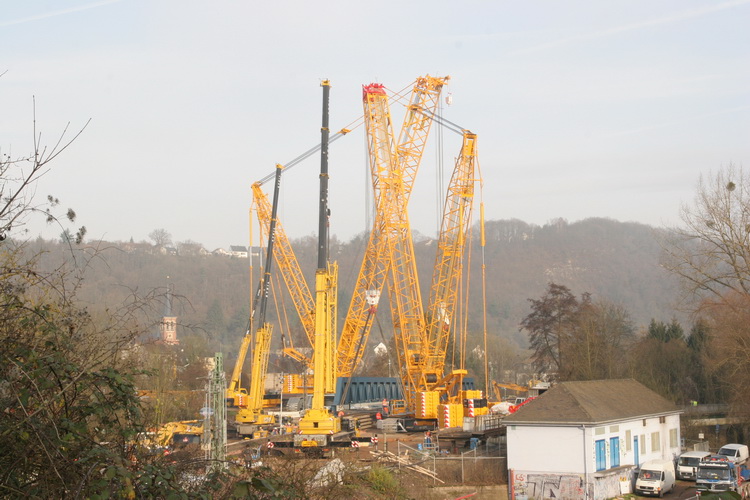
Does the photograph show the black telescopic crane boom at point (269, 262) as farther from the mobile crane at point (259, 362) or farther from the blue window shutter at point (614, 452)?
the blue window shutter at point (614, 452)

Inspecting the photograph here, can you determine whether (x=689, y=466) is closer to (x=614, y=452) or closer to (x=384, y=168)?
(x=614, y=452)

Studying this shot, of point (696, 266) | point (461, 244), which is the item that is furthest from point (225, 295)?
point (696, 266)

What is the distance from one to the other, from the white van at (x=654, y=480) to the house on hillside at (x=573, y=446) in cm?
52

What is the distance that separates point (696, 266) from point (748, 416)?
7542 millimetres

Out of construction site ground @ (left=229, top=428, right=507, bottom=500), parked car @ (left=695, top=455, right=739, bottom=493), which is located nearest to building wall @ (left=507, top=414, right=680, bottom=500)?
construction site ground @ (left=229, top=428, right=507, bottom=500)

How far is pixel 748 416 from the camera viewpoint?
1458 inches

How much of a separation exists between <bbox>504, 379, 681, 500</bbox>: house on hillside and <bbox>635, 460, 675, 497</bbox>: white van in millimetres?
523

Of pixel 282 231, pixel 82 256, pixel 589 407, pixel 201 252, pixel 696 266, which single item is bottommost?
pixel 589 407

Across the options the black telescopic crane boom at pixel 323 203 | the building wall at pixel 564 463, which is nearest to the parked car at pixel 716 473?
the building wall at pixel 564 463

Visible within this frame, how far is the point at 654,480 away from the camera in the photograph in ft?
88.4

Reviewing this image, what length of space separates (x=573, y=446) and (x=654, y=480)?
→ 2.84m

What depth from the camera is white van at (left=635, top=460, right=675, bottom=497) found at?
26.9 metres

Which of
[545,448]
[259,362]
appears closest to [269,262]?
[259,362]

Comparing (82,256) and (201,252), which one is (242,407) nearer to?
(82,256)
